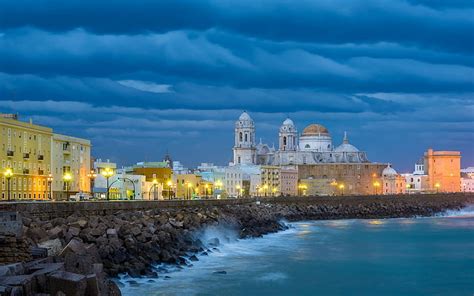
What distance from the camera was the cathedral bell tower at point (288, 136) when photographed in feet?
594

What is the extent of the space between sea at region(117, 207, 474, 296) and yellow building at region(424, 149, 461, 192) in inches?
4787

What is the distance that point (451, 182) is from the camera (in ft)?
589

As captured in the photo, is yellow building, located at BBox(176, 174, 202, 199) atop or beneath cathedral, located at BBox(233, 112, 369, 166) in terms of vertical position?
beneath

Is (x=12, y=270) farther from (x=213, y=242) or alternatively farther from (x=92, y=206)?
(x=213, y=242)

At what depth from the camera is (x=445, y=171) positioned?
18050cm

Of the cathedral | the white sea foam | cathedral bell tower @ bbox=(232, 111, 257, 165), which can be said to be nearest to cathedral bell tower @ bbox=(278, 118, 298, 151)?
the cathedral

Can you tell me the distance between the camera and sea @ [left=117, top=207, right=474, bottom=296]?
30.1 metres

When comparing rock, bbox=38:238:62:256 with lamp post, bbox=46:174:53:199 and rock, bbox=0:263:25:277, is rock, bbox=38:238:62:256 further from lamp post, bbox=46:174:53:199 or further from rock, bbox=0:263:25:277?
lamp post, bbox=46:174:53:199

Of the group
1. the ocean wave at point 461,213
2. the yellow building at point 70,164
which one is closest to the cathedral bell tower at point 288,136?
the ocean wave at point 461,213

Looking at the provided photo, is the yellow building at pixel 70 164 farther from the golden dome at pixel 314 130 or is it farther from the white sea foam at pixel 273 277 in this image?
the golden dome at pixel 314 130

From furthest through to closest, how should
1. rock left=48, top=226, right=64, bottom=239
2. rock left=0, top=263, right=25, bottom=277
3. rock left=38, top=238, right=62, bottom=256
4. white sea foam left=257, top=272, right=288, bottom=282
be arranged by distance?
white sea foam left=257, top=272, right=288, bottom=282 → rock left=48, top=226, right=64, bottom=239 → rock left=38, top=238, right=62, bottom=256 → rock left=0, top=263, right=25, bottom=277

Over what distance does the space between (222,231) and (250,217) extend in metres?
15.5

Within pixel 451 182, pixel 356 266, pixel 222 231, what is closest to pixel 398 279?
pixel 356 266

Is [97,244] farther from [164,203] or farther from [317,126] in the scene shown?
[317,126]
